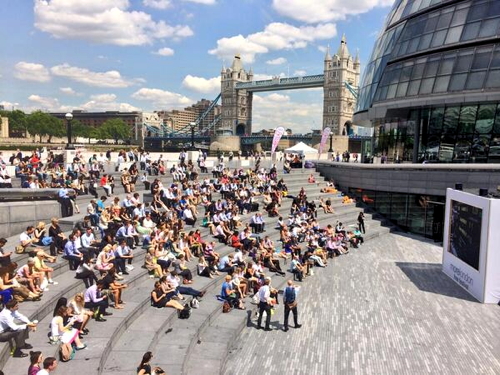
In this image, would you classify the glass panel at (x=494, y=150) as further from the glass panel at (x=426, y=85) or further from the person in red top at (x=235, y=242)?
the person in red top at (x=235, y=242)

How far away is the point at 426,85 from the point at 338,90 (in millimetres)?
156548

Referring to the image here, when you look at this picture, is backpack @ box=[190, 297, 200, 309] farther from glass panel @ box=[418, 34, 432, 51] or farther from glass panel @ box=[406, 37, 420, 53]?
glass panel @ box=[406, 37, 420, 53]

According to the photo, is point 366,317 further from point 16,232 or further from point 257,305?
point 16,232

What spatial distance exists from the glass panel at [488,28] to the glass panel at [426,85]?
13.3 feet

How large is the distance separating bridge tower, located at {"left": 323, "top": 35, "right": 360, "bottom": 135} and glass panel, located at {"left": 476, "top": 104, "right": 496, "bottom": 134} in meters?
151

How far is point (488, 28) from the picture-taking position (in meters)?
27.9

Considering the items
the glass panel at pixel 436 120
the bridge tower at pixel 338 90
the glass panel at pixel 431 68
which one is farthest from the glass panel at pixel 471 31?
the bridge tower at pixel 338 90

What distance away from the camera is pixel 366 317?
14.0 m

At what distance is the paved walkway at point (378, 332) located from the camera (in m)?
10.9

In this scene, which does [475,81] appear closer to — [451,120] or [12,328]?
[451,120]

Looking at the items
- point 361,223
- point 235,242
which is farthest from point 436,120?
point 235,242

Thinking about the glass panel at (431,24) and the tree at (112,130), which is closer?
the glass panel at (431,24)

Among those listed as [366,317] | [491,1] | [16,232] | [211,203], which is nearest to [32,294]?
[16,232]

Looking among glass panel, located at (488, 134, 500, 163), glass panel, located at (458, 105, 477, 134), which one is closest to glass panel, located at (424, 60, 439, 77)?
glass panel, located at (458, 105, 477, 134)
